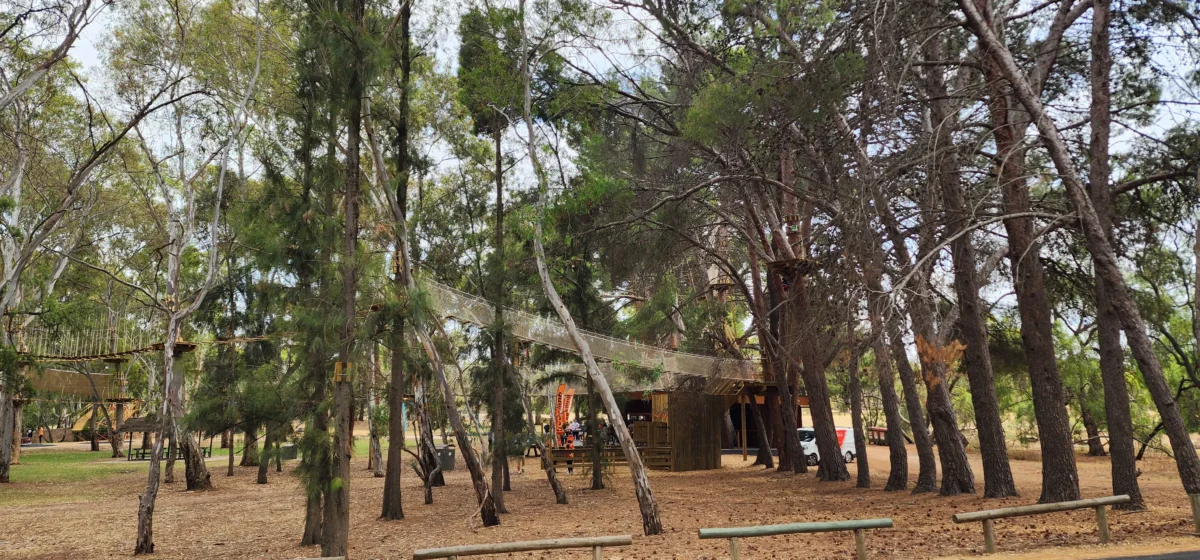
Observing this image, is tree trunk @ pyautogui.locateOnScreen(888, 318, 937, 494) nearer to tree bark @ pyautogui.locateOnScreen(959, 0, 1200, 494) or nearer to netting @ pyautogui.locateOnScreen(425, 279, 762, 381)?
tree bark @ pyautogui.locateOnScreen(959, 0, 1200, 494)

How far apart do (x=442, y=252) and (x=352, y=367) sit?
8.27m

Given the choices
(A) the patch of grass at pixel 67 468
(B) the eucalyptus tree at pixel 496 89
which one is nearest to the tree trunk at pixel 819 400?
(B) the eucalyptus tree at pixel 496 89

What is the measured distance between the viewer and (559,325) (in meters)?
13.2

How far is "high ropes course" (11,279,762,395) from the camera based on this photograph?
37.2 ft

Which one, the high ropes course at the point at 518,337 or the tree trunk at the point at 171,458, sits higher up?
the high ropes course at the point at 518,337

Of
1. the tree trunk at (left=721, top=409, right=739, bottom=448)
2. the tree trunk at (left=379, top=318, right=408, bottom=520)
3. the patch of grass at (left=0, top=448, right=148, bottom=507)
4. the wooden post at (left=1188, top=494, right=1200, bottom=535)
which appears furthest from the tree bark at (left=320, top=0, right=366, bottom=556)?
the tree trunk at (left=721, top=409, right=739, bottom=448)

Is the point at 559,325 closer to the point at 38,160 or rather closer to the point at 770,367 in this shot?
the point at 770,367

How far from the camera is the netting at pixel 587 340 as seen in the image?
1109cm

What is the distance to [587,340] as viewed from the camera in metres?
13.9

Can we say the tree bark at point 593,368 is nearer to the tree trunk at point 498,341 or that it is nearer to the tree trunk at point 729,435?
the tree trunk at point 498,341

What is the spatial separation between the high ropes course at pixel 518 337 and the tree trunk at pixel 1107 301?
6.24m

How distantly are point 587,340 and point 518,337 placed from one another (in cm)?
157

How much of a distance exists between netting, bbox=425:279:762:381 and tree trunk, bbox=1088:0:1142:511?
628 centimetres

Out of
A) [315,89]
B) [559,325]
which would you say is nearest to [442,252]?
[559,325]
